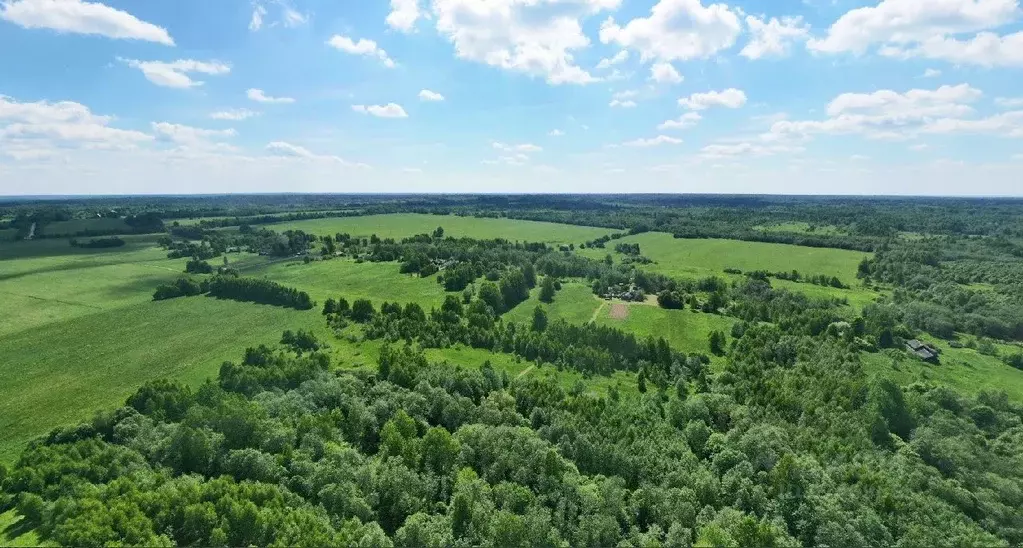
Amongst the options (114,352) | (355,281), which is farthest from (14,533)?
(355,281)

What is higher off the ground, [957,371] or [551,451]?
[551,451]

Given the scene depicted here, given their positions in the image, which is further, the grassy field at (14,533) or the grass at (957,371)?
the grass at (957,371)

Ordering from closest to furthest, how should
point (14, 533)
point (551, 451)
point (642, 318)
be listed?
point (14, 533), point (551, 451), point (642, 318)

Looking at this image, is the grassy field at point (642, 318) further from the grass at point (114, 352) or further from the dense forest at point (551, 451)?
the grass at point (114, 352)

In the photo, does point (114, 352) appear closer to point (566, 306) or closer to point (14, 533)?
point (14, 533)

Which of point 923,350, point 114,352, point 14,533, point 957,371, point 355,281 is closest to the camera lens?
point 14,533

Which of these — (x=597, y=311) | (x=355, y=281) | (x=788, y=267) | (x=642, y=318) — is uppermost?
(x=788, y=267)

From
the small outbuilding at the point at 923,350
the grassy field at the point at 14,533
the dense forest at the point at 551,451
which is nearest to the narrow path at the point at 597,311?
the dense forest at the point at 551,451

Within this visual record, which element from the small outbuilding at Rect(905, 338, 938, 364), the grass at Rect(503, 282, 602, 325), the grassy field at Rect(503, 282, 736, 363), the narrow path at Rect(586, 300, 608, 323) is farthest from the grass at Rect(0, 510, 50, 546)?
the small outbuilding at Rect(905, 338, 938, 364)

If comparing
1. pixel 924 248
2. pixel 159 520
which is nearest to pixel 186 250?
pixel 159 520

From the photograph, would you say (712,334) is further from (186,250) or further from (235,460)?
(186,250)
